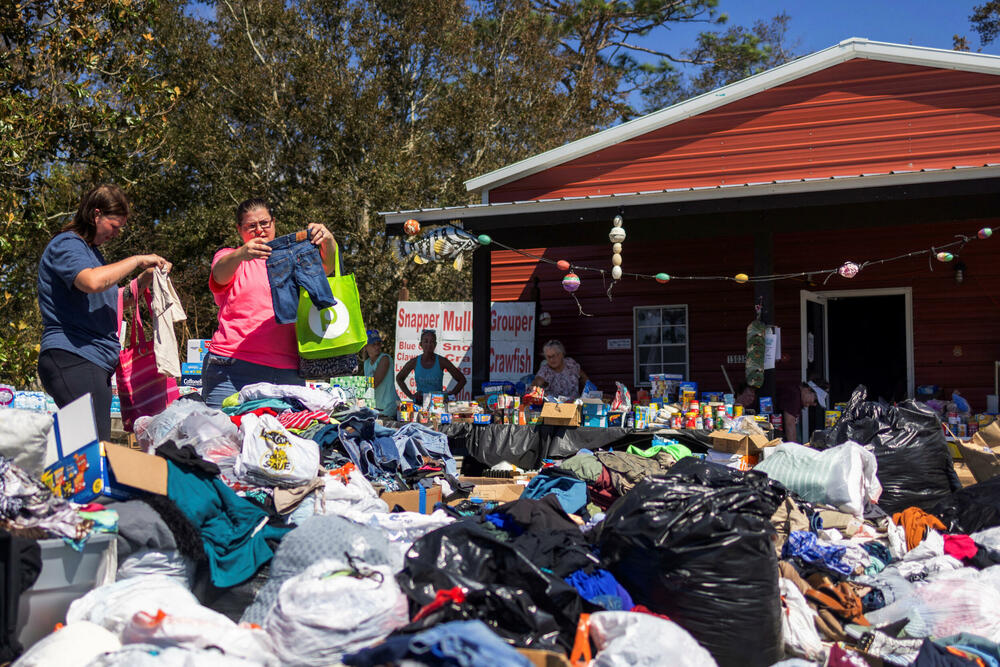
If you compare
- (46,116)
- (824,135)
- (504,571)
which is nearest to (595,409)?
(504,571)

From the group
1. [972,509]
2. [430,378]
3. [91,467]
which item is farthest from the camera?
[430,378]

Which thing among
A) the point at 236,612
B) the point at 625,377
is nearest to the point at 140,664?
the point at 236,612

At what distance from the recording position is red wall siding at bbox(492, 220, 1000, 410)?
10172 mm

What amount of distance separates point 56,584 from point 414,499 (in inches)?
92.2

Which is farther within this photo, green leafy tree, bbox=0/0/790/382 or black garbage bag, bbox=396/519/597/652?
green leafy tree, bbox=0/0/790/382

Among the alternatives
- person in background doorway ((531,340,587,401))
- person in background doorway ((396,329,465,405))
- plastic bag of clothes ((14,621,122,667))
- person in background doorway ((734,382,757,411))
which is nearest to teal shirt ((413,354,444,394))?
person in background doorway ((396,329,465,405))

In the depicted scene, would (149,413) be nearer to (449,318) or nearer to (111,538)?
(111,538)

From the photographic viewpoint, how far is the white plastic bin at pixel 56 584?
3.12 metres

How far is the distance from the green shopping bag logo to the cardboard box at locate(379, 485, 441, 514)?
108cm

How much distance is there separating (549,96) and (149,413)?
65.5 ft

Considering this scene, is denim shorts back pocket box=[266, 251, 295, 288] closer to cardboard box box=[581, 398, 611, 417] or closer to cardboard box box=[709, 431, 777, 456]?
cardboard box box=[709, 431, 777, 456]

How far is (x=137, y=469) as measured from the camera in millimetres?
3609

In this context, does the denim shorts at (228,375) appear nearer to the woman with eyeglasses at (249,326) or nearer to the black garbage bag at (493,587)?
the woman with eyeglasses at (249,326)

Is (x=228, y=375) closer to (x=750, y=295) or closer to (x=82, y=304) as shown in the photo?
(x=82, y=304)
